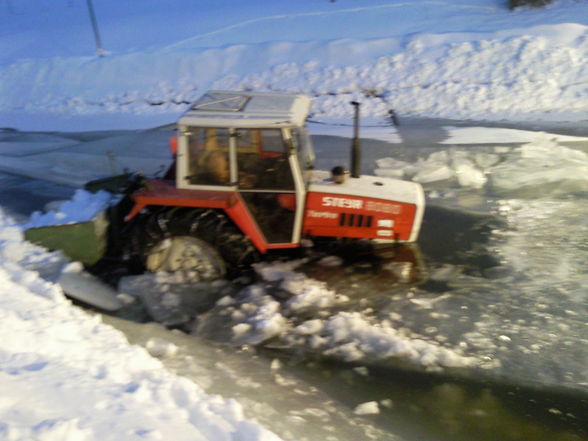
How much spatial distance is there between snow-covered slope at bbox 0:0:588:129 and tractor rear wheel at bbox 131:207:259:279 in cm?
743

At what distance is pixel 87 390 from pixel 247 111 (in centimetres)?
316

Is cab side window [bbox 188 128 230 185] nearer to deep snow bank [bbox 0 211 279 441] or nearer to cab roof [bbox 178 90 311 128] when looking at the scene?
cab roof [bbox 178 90 311 128]

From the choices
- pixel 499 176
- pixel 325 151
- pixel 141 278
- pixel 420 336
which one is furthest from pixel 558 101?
pixel 141 278

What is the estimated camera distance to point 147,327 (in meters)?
5.14

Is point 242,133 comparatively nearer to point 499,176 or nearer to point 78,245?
Answer: point 78,245

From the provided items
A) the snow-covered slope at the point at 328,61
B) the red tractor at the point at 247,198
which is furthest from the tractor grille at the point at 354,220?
the snow-covered slope at the point at 328,61

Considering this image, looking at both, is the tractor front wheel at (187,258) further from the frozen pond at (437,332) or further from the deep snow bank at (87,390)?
the deep snow bank at (87,390)

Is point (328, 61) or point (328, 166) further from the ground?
point (328, 61)

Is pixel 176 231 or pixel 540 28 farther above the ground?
pixel 540 28

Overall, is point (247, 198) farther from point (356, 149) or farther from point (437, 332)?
point (437, 332)

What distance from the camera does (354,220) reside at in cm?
586

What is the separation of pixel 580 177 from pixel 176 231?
6423mm

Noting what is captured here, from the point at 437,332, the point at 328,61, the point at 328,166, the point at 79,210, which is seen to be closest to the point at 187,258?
the point at 79,210

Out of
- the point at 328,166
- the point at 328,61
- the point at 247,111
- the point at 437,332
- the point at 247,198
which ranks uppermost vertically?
the point at 247,111
